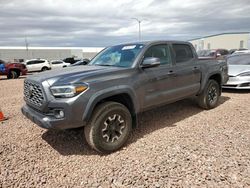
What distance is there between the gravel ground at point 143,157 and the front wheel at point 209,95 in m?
0.67

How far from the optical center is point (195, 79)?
16.5 feet

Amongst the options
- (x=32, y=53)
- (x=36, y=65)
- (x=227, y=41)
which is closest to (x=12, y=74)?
(x=36, y=65)

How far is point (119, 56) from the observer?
4.29m

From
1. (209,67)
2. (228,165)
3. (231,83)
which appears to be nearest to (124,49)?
(209,67)

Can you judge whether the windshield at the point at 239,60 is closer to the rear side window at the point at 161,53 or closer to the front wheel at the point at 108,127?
the rear side window at the point at 161,53

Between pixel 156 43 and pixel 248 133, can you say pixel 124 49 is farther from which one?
pixel 248 133

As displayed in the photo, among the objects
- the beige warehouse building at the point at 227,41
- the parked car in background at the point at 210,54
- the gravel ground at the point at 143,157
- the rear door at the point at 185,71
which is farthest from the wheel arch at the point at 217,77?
the beige warehouse building at the point at 227,41

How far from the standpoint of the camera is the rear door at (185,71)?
456 cm

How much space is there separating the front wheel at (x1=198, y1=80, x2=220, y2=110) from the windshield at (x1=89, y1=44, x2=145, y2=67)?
7.66ft

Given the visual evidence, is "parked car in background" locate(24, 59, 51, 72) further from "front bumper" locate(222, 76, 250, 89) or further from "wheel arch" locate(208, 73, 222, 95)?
"wheel arch" locate(208, 73, 222, 95)

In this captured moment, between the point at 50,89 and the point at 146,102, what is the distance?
1691 mm

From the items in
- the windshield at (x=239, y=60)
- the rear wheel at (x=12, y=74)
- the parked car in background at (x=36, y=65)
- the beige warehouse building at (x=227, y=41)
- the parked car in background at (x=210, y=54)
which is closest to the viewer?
the parked car in background at (x=210, y=54)

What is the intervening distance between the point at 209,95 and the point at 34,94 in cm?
425

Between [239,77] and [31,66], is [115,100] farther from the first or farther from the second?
[31,66]
